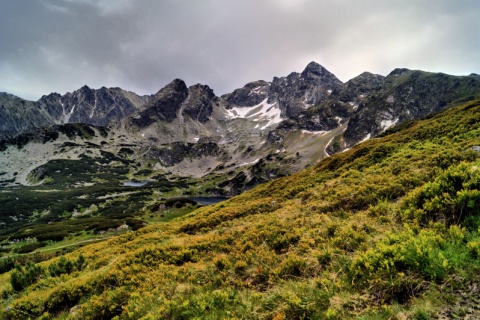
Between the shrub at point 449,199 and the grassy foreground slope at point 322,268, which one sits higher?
the shrub at point 449,199

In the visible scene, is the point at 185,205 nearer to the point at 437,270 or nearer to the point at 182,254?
the point at 182,254

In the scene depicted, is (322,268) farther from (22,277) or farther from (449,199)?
(22,277)

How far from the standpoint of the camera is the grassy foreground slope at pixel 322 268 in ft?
17.9

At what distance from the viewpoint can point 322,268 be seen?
7.84 meters

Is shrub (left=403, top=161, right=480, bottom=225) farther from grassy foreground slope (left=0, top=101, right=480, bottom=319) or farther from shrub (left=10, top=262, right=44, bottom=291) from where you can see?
shrub (left=10, top=262, right=44, bottom=291)

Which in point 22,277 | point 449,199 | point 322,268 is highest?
point 449,199

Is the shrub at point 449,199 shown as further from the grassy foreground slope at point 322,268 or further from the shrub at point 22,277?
the shrub at point 22,277

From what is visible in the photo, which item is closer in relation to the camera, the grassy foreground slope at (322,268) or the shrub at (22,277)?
the grassy foreground slope at (322,268)

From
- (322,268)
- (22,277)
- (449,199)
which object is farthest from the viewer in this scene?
(22,277)

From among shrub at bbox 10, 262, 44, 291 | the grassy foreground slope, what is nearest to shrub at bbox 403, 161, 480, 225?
the grassy foreground slope

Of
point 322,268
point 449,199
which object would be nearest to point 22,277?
point 322,268

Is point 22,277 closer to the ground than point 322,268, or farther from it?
farther from it

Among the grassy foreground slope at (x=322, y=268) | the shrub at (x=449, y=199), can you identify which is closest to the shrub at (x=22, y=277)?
the grassy foreground slope at (x=322, y=268)

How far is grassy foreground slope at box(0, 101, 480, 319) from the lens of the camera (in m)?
5.45
